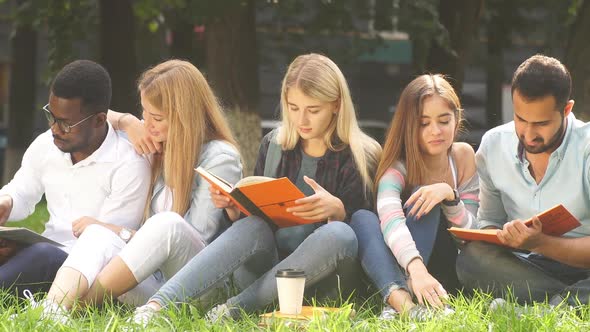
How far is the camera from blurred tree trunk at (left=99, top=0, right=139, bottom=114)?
11.7m

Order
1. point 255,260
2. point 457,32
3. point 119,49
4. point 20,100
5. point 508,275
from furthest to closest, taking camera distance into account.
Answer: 1. point 20,100
2. point 119,49
3. point 457,32
4. point 255,260
5. point 508,275

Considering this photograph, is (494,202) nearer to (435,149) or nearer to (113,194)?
(435,149)

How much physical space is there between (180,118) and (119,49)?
7.25 meters

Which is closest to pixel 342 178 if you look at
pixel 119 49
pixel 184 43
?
pixel 119 49

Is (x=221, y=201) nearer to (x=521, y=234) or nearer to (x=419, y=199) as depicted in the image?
(x=419, y=199)

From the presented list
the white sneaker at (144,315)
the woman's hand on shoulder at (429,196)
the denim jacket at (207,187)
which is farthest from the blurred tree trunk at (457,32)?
the white sneaker at (144,315)

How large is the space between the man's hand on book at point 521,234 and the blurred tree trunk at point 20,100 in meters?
11.2

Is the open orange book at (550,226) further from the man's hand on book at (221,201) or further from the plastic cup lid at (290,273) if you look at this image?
the man's hand on book at (221,201)

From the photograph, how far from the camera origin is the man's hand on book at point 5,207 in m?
4.80

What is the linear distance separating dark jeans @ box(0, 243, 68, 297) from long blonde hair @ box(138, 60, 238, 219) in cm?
61

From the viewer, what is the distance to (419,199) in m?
4.42

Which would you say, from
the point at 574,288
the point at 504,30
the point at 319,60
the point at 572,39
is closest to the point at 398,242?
the point at 574,288

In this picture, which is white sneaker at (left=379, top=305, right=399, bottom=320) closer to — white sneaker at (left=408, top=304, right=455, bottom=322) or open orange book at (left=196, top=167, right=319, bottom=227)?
white sneaker at (left=408, top=304, right=455, bottom=322)

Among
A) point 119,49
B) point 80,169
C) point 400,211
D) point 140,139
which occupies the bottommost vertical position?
point 119,49
